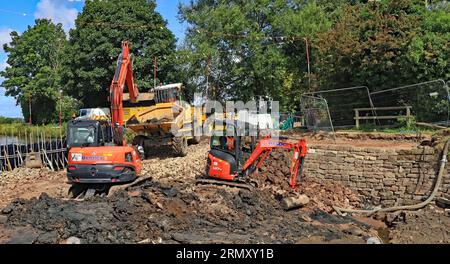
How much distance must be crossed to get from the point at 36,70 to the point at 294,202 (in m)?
38.1

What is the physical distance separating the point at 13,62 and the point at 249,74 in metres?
27.2

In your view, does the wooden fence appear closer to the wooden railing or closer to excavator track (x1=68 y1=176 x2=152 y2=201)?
excavator track (x1=68 y1=176 x2=152 y2=201)

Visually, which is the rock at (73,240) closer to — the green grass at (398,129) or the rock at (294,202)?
the rock at (294,202)

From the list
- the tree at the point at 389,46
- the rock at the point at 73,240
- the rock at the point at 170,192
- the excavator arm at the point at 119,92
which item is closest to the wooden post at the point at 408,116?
the tree at the point at 389,46

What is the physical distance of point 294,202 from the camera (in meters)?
11.6

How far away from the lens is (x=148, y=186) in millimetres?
10977

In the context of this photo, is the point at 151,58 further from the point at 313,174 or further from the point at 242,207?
the point at 242,207

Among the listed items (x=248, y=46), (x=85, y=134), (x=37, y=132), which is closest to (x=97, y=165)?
(x=85, y=134)

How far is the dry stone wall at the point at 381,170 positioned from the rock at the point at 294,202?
2.76m

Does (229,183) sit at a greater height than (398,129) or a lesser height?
lesser

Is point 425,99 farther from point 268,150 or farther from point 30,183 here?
point 30,183

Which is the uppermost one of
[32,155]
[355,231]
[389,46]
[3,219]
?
[389,46]

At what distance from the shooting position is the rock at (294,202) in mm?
11391

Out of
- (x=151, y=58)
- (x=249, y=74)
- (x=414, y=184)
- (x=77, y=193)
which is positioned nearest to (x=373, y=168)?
(x=414, y=184)
